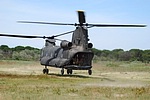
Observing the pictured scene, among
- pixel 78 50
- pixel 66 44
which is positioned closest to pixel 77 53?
pixel 78 50

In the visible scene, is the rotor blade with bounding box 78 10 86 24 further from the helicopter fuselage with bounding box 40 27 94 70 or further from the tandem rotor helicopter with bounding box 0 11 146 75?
the helicopter fuselage with bounding box 40 27 94 70

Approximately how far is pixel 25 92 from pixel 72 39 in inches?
731

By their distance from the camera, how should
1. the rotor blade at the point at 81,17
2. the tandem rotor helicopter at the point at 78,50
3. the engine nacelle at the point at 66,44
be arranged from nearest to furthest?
the rotor blade at the point at 81,17 → the tandem rotor helicopter at the point at 78,50 → the engine nacelle at the point at 66,44

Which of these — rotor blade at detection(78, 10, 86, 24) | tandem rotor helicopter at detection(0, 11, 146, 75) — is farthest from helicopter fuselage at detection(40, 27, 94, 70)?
rotor blade at detection(78, 10, 86, 24)

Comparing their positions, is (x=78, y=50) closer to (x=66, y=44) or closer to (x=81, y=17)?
(x=66, y=44)

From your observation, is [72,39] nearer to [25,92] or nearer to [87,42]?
[87,42]

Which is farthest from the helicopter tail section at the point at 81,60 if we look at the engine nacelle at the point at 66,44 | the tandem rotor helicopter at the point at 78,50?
the engine nacelle at the point at 66,44

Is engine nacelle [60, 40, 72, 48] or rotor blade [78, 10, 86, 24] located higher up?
rotor blade [78, 10, 86, 24]

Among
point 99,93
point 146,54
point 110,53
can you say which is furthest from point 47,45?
point 110,53

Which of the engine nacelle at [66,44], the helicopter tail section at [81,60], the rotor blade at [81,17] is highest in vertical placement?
the rotor blade at [81,17]

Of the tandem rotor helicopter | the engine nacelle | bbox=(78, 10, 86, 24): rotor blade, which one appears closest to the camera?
bbox=(78, 10, 86, 24): rotor blade

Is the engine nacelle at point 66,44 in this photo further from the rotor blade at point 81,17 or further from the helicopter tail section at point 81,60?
the rotor blade at point 81,17

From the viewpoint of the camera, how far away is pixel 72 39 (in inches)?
1460

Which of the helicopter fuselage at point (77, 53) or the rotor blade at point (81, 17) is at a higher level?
the rotor blade at point (81, 17)
